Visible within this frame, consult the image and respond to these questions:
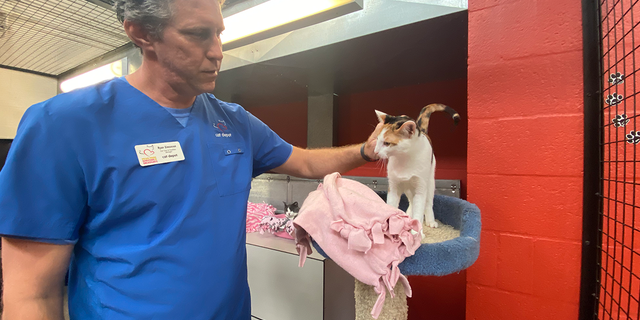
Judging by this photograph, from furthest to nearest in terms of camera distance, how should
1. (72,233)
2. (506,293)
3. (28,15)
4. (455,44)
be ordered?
(28,15) < (455,44) < (506,293) < (72,233)

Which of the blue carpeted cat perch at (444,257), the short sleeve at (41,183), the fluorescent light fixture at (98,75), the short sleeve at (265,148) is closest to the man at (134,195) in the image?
the short sleeve at (41,183)

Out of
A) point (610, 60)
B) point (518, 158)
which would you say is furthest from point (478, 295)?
point (610, 60)

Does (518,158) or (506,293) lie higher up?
(518,158)

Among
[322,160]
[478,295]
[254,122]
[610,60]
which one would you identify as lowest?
[478,295]

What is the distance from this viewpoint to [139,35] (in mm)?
510

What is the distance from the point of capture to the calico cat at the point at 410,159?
58 cm

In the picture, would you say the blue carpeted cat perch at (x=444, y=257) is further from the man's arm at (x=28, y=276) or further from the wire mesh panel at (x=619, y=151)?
the man's arm at (x=28, y=276)

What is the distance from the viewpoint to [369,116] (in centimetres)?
139

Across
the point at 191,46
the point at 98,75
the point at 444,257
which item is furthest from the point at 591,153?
the point at 98,75

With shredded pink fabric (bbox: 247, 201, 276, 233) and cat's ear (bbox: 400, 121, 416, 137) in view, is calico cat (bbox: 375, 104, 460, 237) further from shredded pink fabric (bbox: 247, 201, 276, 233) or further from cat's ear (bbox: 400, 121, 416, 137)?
shredded pink fabric (bbox: 247, 201, 276, 233)

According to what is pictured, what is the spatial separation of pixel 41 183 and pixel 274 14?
2.42 feet

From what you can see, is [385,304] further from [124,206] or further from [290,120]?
[290,120]

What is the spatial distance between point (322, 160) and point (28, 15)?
1.74 metres

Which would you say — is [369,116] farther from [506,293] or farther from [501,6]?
[506,293]
